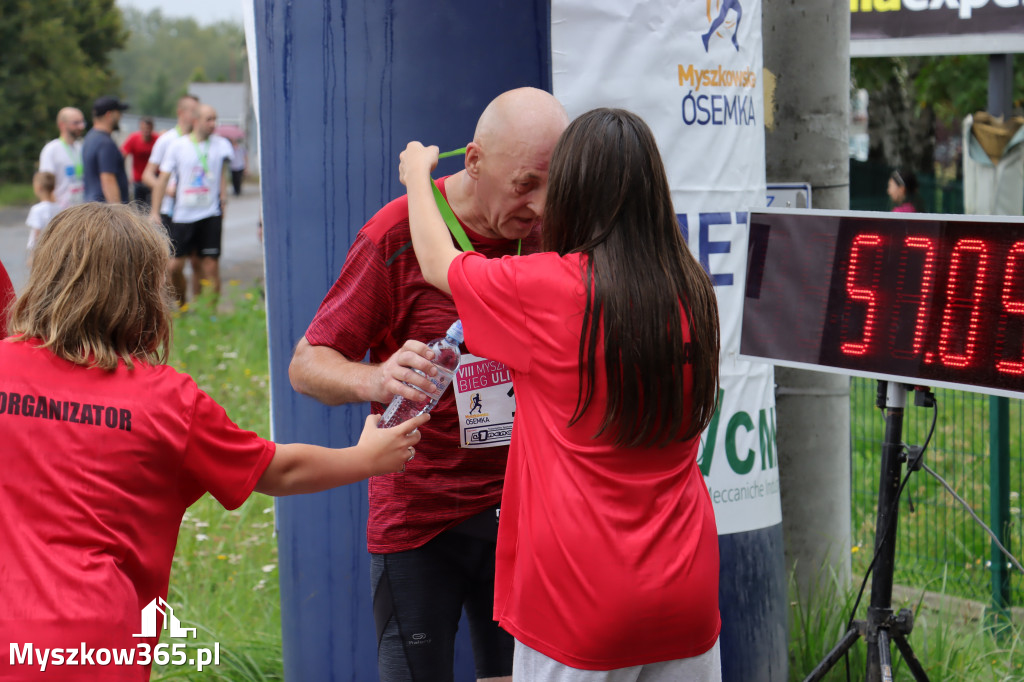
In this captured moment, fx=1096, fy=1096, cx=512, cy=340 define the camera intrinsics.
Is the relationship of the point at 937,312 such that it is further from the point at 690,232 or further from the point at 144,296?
the point at 144,296

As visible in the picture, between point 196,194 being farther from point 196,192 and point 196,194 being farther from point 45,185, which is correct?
point 45,185

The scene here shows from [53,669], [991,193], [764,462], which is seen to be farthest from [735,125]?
[991,193]

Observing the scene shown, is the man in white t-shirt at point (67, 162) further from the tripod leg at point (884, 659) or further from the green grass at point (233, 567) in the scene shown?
the tripod leg at point (884, 659)

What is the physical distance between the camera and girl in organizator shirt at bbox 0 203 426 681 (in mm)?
2129

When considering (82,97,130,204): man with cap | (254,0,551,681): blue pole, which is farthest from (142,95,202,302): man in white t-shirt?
(254,0,551,681): blue pole

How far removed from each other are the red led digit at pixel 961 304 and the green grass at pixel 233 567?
273cm

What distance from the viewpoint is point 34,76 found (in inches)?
1734

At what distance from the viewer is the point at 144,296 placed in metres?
2.33

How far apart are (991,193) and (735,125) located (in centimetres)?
757

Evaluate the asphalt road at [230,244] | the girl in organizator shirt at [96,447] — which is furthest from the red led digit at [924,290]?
the asphalt road at [230,244]

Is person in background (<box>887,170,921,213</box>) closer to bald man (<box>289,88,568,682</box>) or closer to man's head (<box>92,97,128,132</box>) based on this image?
man's head (<box>92,97,128,132</box>)

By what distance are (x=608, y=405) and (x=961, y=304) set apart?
1.36 m

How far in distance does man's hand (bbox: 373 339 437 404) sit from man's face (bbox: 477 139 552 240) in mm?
422

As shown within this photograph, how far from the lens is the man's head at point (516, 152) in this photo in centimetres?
263
